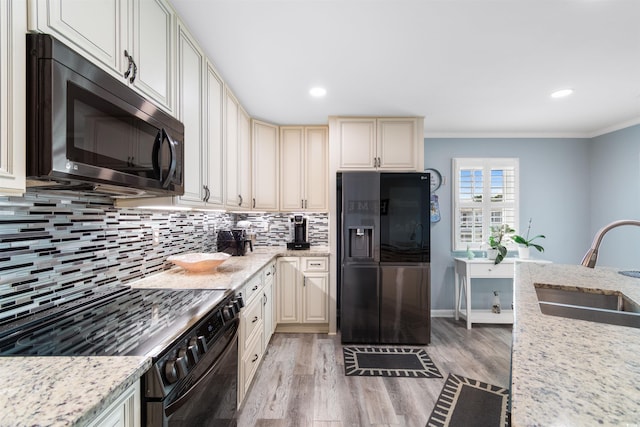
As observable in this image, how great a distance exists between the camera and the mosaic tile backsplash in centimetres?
101

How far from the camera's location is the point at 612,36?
1.78 metres

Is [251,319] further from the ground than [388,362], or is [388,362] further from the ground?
[251,319]

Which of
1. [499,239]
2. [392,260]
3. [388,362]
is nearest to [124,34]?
[392,260]

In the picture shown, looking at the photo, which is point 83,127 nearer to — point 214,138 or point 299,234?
point 214,138

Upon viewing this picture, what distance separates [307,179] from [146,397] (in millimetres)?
2824

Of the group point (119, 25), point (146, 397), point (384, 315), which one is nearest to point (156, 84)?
point (119, 25)

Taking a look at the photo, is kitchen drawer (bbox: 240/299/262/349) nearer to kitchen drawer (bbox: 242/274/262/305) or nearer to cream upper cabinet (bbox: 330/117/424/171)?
kitchen drawer (bbox: 242/274/262/305)

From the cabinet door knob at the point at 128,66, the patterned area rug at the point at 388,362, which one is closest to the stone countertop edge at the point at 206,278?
the cabinet door knob at the point at 128,66

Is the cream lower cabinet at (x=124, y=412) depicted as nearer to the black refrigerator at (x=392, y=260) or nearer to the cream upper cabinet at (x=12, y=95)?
the cream upper cabinet at (x=12, y=95)

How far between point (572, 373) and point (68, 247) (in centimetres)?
173

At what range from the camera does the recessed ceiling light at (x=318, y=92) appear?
251cm

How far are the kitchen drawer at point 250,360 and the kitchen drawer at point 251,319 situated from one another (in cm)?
7

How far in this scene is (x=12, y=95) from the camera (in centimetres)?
73

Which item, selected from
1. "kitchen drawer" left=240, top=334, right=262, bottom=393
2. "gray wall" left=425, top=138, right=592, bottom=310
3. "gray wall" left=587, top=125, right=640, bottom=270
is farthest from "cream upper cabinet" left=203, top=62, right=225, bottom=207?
"gray wall" left=587, top=125, right=640, bottom=270
